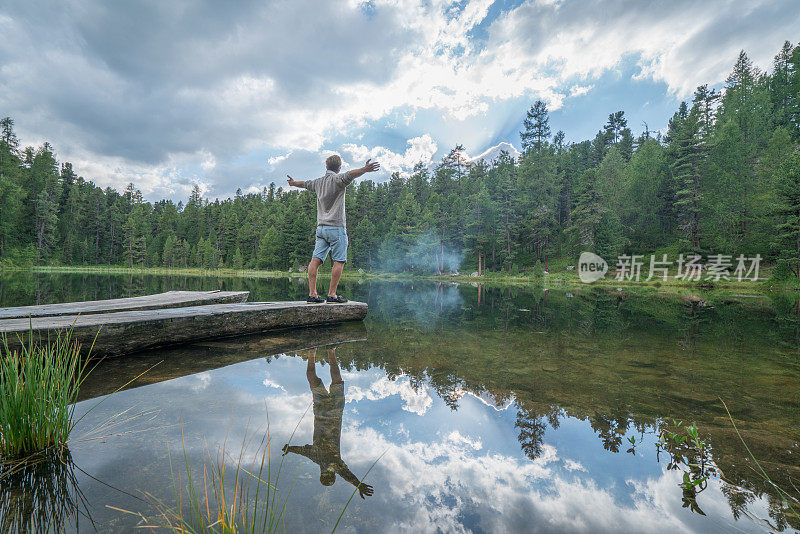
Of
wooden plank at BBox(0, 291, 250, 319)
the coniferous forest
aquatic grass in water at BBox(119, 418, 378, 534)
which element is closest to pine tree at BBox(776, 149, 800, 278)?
the coniferous forest

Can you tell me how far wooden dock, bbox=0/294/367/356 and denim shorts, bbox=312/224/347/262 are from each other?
90 cm

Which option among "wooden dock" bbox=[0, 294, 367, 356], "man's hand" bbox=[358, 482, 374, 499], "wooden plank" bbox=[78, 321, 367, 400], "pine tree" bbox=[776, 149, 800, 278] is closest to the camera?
"man's hand" bbox=[358, 482, 374, 499]

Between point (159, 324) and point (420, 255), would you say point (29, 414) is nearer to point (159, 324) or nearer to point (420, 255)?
point (159, 324)

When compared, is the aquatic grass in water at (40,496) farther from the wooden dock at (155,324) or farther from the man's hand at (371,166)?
the man's hand at (371,166)

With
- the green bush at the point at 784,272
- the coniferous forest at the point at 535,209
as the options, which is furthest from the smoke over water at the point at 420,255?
the green bush at the point at 784,272

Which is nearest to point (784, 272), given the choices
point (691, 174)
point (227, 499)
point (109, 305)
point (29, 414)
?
point (691, 174)

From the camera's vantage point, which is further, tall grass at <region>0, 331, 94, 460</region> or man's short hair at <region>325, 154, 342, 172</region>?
man's short hair at <region>325, 154, 342, 172</region>

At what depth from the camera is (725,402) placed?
2480 mm

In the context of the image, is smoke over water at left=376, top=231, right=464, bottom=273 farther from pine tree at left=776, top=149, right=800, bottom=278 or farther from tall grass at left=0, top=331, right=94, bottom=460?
tall grass at left=0, top=331, right=94, bottom=460

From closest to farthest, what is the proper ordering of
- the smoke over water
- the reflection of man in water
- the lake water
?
the lake water < the reflection of man in water < the smoke over water

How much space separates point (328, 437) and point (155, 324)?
272 centimetres

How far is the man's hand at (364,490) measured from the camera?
1380 mm

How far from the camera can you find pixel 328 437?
184cm

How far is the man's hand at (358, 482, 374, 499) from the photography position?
1.38 m
